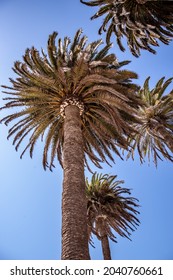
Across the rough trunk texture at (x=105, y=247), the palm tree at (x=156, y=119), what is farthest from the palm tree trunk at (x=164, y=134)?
the rough trunk texture at (x=105, y=247)

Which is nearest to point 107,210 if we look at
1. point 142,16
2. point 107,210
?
point 107,210

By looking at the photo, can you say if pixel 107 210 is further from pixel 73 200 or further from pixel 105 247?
pixel 73 200

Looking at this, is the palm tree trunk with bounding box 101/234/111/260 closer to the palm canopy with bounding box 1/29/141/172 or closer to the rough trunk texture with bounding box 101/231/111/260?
the rough trunk texture with bounding box 101/231/111/260

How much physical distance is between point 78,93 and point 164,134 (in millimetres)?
6521

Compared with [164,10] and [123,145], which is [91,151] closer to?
[123,145]

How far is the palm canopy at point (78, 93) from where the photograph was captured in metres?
10.7

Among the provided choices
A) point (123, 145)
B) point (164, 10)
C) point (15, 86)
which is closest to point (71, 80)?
point (15, 86)

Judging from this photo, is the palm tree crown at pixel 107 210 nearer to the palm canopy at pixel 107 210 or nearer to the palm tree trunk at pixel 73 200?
the palm canopy at pixel 107 210

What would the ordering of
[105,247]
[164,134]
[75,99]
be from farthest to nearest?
[105,247]
[164,134]
[75,99]

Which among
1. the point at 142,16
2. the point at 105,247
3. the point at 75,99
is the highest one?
the point at 142,16

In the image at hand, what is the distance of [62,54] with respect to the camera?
1178 centimetres

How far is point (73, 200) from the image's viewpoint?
25.5 feet

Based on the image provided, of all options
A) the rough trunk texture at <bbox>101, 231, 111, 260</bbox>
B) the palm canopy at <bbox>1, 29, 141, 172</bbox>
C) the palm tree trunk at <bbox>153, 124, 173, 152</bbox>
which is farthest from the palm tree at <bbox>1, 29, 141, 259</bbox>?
the rough trunk texture at <bbox>101, 231, 111, 260</bbox>

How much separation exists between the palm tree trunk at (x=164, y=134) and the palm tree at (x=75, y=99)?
12.6 ft
